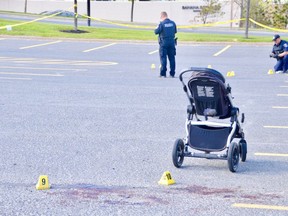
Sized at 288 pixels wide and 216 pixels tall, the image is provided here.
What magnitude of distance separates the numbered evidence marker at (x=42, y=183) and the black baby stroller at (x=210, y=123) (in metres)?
1.72

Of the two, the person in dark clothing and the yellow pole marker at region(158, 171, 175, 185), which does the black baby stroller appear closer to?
the yellow pole marker at region(158, 171, 175, 185)

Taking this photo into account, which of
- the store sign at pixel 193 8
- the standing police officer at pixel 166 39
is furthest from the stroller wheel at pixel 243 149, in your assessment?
the store sign at pixel 193 8

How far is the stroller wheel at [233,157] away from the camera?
8.40m

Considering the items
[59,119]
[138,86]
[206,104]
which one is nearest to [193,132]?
[206,104]

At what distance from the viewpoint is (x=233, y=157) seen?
851 cm

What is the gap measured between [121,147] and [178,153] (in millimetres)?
1530

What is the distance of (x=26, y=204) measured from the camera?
23.4 ft

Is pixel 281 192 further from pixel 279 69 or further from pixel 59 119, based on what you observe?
pixel 279 69

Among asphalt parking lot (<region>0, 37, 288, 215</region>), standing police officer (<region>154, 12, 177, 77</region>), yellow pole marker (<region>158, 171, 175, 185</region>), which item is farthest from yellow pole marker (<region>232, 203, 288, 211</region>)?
standing police officer (<region>154, 12, 177, 77</region>)

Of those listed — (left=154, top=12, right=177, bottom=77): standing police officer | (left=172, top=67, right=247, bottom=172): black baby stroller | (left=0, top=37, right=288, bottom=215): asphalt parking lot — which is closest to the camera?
(left=0, top=37, right=288, bottom=215): asphalt parking lot

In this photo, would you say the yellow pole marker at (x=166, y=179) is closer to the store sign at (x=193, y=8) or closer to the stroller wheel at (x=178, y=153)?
the stroller wheel at (x=178, y=153)

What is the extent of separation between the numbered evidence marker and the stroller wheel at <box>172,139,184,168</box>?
5.64 ft

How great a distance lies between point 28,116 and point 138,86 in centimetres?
501

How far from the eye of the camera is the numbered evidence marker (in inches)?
301
